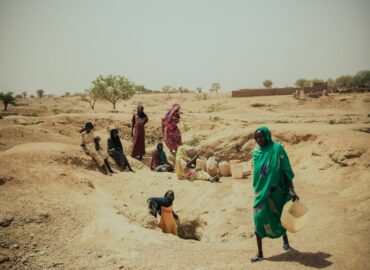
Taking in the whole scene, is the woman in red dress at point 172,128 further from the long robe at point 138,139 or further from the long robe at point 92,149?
the long robe at point 92,149

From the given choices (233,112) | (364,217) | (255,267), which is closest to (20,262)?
(255,267)

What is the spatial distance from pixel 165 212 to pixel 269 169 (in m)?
3.17

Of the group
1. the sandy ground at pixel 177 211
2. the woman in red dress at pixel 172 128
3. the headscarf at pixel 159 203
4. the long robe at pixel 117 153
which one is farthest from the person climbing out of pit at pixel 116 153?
the headscarf at pixel 159 203

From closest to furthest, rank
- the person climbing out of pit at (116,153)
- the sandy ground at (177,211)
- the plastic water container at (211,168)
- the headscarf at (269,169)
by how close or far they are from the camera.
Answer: the headscarf at (269,169) → the sandy ground at (177,211) → the plastic water container at (211,168) → the person climbing out of pit at (116,153)

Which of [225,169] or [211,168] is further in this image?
[225,169]

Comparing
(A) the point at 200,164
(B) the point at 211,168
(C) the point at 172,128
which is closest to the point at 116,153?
(C) the point at 172,128

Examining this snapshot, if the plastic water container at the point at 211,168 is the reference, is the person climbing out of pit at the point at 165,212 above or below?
below

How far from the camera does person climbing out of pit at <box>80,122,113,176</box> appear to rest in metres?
9.37

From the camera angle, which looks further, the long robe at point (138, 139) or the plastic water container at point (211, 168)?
the long robe at point (138, 139)

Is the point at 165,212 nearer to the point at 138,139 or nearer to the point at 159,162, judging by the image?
the point at 159,162

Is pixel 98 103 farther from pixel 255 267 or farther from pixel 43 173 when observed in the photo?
pixel 255 267

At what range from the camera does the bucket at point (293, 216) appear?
158 inches

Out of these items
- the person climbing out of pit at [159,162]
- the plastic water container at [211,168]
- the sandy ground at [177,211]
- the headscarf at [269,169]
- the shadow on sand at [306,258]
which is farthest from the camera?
the person climbing out of pit at [159,162]

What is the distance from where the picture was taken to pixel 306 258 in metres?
4.12
